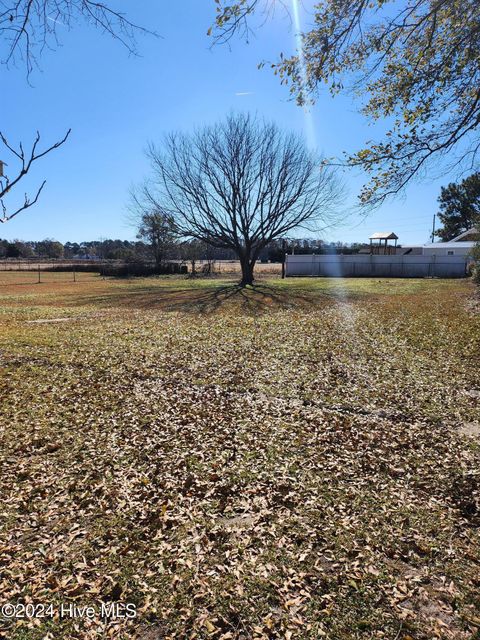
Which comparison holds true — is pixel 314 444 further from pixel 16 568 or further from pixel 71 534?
pixel 16 568

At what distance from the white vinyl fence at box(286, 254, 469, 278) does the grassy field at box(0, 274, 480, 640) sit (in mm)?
27785

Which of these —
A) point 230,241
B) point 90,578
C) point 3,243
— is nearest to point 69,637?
point 90,578

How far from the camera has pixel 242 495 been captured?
2.96 meters

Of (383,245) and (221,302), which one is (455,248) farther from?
(221,302)

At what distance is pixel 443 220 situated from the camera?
2005 inches

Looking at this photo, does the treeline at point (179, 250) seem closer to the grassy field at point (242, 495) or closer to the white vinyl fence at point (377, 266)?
the white vinyl fence at point (377, 266)

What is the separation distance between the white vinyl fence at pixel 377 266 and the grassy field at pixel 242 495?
27785 mm

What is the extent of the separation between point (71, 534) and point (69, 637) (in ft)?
2.51

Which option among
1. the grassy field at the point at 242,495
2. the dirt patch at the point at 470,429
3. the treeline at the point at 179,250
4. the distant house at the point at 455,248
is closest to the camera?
the grassy field at the point at 242,495

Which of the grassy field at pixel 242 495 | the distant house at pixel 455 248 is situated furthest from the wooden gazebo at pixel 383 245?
the grassy field at pixel 242 495

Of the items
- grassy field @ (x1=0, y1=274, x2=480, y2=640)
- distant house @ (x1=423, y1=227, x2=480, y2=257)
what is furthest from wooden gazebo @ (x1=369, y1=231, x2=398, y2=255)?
grassy field @ (x1=0, y1=274, x2=480, y2=640)

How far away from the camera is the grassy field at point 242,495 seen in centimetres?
198

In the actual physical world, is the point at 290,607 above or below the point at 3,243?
below

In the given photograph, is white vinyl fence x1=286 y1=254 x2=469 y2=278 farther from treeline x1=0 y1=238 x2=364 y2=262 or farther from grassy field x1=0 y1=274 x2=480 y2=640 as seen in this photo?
grassy field x1=0 y1=274 x2=480 y2=640
